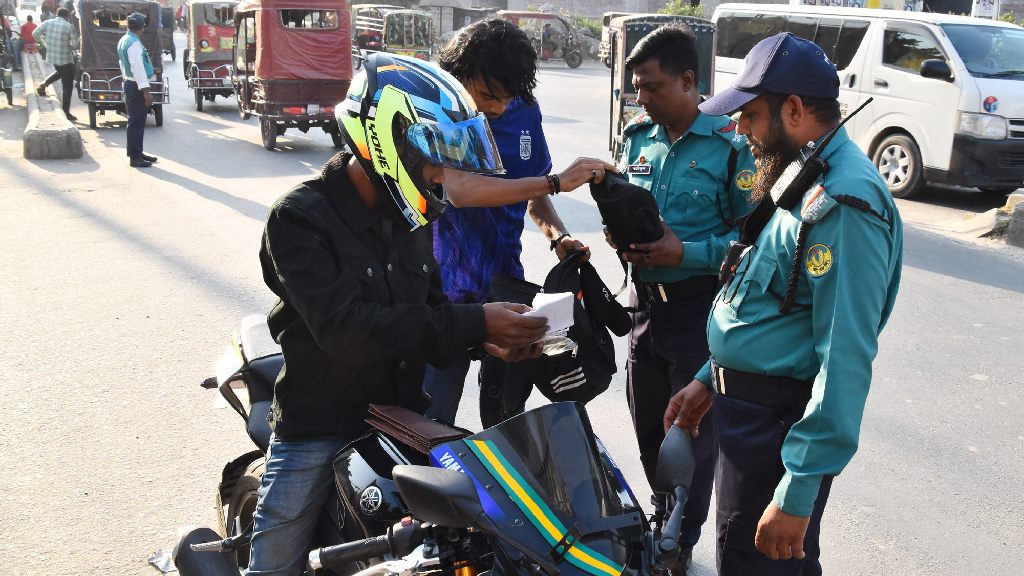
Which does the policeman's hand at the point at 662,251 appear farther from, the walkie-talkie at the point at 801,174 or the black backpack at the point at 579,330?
the walkie-talkie at the point at 801,174

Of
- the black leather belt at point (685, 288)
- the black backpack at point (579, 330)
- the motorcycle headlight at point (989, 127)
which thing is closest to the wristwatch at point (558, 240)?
the black backpack at point (579, 330)

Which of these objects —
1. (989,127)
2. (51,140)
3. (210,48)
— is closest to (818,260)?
(989,127)

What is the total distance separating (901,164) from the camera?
10.6 meters

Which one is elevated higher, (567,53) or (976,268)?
(567,53)

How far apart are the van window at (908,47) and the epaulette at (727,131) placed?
838 centimetres

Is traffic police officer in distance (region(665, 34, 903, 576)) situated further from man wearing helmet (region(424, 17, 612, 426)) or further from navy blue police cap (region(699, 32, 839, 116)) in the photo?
man wearing helmet (region(424, 17, 612, 426))

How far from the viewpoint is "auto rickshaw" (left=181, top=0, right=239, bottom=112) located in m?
19.8

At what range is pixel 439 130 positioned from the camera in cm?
215

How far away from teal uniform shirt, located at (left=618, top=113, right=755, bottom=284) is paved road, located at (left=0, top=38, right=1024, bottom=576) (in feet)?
4.28

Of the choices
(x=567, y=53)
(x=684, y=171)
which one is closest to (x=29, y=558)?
(x=684, y=171)

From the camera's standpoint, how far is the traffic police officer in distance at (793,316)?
203cm

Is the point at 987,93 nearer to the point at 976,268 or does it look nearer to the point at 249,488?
the point at 976,268

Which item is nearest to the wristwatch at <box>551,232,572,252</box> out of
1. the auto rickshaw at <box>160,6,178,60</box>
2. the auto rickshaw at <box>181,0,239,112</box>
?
the auto rickshaw at <box>181,0,239,112</box>

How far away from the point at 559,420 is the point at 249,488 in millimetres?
1434
